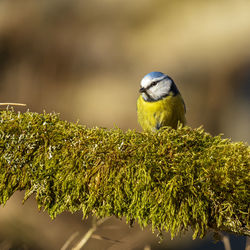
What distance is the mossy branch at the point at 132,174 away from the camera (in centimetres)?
169

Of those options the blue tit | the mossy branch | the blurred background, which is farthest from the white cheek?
the blurred background

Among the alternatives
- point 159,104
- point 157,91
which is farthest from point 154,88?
point 159,104

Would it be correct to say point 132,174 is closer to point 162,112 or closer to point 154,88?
point 162,112

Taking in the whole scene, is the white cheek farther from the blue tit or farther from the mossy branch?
the mossy branch

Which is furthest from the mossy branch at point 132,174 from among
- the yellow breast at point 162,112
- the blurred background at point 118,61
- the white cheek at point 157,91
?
the blurred background at point 118,61

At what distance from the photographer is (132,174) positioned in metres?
1.77

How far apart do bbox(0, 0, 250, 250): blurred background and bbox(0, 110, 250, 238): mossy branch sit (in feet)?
11.2

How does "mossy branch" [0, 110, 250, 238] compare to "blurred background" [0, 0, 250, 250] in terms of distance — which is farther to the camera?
"blurred background" [0, 0, 250, 250]

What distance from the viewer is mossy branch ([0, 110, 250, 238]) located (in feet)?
5.55

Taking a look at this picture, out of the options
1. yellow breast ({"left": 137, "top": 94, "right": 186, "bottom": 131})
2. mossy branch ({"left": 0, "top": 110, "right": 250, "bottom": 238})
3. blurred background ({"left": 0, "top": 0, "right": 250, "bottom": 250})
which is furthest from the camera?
blurred background ({"left": 0, "top": 0, "right": 250, "bottom": 250})

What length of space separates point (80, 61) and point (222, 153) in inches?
159

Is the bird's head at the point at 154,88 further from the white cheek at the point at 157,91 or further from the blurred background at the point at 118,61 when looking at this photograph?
the blurred background at the point at 118,61

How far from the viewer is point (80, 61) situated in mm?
5547

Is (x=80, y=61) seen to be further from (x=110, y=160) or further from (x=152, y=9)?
(x=110, y=160)
